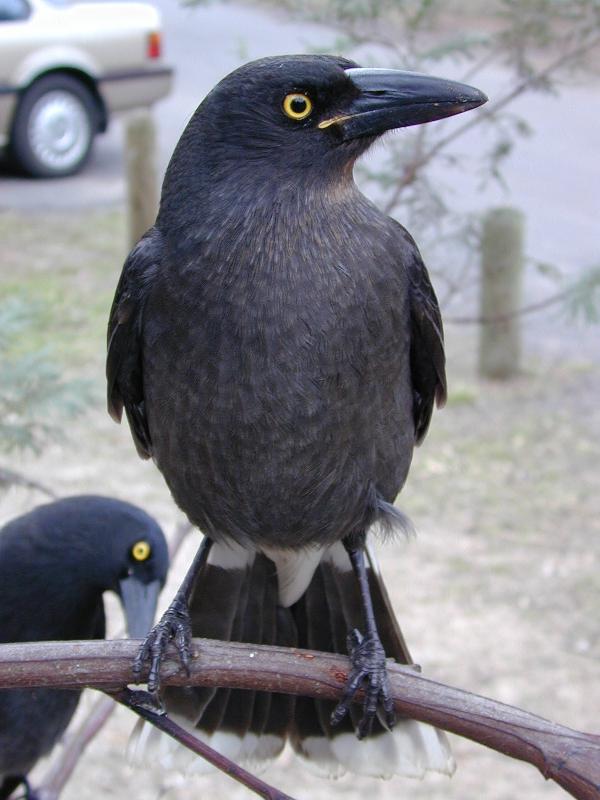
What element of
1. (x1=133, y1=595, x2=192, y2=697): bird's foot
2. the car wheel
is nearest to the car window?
the car wheel

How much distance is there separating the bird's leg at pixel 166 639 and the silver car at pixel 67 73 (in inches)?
421

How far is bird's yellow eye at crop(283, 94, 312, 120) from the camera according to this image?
2.47 m

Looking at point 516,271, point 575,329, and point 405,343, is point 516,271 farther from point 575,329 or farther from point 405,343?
point 405,343

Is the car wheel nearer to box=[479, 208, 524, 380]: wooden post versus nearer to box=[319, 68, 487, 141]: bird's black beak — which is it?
box=[479, 208, 524, 380]: wooden post

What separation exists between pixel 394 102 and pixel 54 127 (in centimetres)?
1132

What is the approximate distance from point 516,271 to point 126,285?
623cm

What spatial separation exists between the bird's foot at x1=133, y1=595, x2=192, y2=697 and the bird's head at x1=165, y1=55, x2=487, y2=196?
3.42ft

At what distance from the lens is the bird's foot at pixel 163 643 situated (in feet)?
8.21

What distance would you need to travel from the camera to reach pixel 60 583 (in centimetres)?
312

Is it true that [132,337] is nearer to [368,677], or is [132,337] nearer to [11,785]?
[368,677]

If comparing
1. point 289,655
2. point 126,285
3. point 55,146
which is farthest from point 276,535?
point 55,146

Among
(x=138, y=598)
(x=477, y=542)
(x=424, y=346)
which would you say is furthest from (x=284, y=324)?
(x=477, y=542)

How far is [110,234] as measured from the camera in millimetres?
11859

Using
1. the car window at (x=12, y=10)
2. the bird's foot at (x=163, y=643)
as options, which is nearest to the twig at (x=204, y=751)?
the bird's foot at (x=163, y=643)
